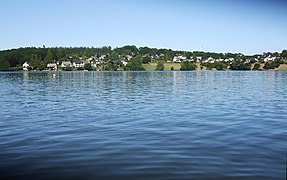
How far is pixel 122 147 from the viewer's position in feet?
37.0

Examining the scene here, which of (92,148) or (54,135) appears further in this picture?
(54,135)

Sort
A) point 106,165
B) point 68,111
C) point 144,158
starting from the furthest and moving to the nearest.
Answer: point 68,111 → point 144,158 → point 106,165

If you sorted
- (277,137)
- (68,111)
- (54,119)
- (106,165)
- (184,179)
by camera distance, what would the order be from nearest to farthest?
(184,179), (106,165), (277,137), (54,119), (68,111)

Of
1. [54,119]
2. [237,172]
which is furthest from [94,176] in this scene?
[54,119]

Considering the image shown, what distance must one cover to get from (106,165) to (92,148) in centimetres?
211

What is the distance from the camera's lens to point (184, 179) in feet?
26.3

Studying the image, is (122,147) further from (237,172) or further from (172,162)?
(237,172)

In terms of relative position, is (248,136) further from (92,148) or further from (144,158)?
(92,148)

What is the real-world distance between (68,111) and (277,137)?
13502mm

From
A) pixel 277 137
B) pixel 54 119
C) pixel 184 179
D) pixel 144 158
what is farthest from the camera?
pixel 54 119

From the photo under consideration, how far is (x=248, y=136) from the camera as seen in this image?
12914mm

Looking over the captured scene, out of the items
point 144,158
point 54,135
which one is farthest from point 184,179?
point 54,135

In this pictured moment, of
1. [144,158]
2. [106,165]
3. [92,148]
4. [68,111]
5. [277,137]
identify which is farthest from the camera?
[68,111]

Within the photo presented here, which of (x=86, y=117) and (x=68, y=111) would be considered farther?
(x=68, y=111)
